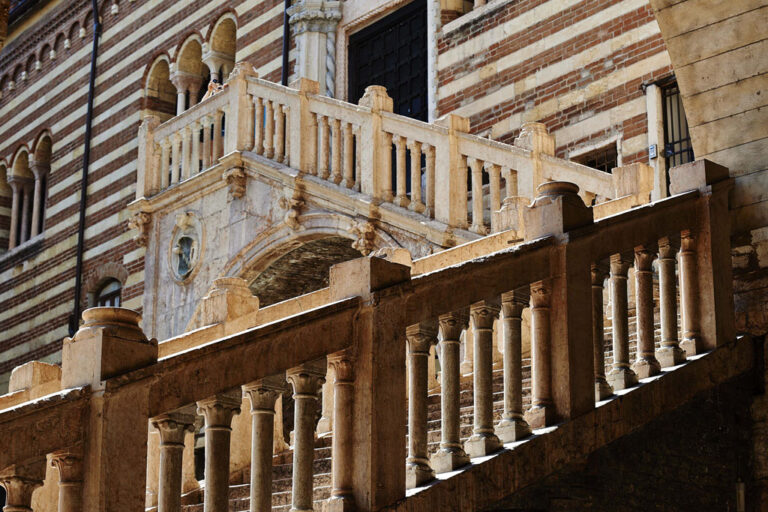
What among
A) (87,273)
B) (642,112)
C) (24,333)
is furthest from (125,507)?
(24,333)

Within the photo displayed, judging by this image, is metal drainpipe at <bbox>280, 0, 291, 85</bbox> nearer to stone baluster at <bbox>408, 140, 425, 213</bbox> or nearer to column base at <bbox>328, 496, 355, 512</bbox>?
stone baluster at <bbox>408, 140, 425, 213</bbox>

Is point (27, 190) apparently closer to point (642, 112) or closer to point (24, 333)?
point (24, 333)

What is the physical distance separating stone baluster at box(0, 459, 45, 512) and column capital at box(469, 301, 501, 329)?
7.03 feet

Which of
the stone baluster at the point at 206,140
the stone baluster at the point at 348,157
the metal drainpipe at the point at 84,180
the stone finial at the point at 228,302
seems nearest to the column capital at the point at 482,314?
the stone finial at the point at 228,302

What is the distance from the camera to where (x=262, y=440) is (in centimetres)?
532

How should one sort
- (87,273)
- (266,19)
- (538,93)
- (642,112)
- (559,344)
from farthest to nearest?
(87,273), (266,19), (538,93), (642,112), (559,344)

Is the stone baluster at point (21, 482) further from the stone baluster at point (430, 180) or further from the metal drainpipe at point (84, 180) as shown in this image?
the metal drainpipe at point (84, 180)

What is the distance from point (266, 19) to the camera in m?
18.7

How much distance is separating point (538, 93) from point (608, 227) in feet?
27.3

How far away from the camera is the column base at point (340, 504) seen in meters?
5.35

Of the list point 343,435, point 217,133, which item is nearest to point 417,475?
point 343,435

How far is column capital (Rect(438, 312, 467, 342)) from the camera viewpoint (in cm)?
594

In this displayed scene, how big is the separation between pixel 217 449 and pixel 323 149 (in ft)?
27.4

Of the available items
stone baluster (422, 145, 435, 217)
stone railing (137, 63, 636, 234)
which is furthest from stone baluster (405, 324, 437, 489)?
stone baluster (422, 145, 435, 217)
